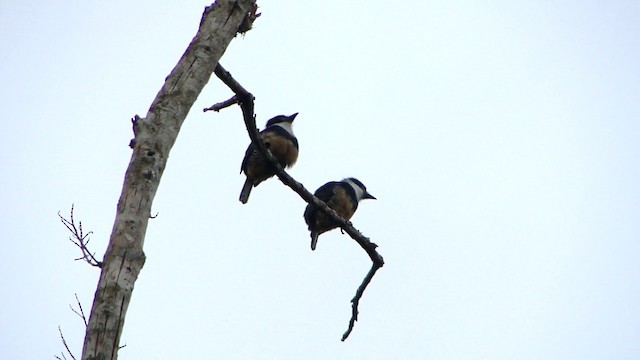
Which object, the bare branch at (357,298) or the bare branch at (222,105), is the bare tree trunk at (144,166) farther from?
the bare branch at (357,298)

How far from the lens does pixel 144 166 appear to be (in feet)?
8.76

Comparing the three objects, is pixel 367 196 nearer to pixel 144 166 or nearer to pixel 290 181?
pixel 290 181

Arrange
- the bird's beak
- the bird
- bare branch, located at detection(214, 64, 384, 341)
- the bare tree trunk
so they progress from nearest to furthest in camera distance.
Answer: the bare tree trunk < bare branch, located at detection(214, 64, 384, 341) < the bird < the bird's beak

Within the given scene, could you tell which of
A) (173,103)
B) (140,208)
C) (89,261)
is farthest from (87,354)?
(173,103)

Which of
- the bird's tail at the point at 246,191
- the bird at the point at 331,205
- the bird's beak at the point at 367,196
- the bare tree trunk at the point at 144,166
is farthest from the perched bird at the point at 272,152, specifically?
the bare tree trunk at the point at 144,166

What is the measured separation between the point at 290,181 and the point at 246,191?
2317 mm

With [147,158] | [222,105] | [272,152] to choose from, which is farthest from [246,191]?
[147,158]

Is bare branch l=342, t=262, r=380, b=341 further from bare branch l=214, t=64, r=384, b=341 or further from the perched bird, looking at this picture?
the perched bird

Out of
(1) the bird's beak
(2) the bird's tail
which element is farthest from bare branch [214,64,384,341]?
(1) the bird's beak

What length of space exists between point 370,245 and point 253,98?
66.7 inches

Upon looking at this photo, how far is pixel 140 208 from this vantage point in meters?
2.57

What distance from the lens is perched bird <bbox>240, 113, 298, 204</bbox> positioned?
6891 mm

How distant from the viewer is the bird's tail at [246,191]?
6.99 metres

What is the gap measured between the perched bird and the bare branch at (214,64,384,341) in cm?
188
